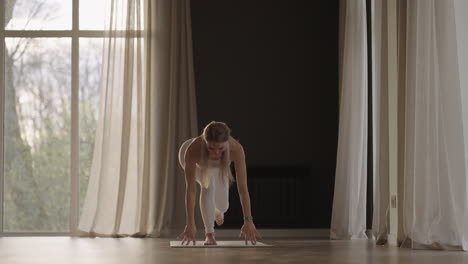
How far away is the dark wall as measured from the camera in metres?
8.67

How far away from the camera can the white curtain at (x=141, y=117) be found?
8.38 m

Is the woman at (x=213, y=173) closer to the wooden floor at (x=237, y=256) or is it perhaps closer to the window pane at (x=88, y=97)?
the wooden floor at (x=237, y=256)

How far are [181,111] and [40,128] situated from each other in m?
1.65

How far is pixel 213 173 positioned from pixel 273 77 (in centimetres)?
307

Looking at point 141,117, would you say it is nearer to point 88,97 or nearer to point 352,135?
point 88,97

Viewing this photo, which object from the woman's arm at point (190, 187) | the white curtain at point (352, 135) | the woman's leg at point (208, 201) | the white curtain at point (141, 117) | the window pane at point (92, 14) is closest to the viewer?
the woman's arm at point (190, 187)

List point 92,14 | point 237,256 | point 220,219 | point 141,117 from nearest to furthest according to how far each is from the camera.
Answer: point 237,256 < point 220,219 < point 141,117 < point 92,14

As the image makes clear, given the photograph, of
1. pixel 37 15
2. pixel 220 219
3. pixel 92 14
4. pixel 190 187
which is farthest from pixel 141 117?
pixel 190 187

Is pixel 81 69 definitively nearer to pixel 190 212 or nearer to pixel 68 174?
pixel 68 174

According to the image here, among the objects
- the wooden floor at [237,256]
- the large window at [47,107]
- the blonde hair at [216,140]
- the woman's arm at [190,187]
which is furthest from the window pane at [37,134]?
the woman's arm at [190,187]

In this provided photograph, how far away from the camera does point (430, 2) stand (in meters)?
5.40

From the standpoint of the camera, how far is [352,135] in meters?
7.64

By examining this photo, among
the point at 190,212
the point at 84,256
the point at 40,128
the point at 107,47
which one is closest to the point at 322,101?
the point at 107,47

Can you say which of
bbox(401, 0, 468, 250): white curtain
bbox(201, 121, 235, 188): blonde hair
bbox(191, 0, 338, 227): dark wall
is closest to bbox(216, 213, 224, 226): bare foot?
bbox(201, 121, 235, 188): blonde hair
